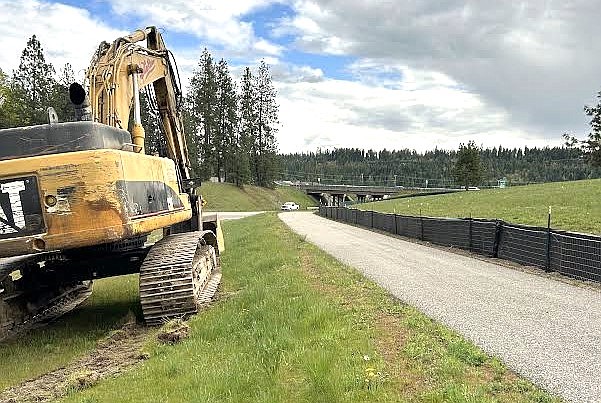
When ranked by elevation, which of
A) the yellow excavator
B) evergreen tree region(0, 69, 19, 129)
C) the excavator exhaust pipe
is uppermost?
evergreen tree region(0, 69, 19, 129)

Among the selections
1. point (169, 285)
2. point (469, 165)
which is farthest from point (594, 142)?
point (169, 285)

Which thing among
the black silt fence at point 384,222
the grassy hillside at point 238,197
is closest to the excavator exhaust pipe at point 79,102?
the black silt fence at point 384,222

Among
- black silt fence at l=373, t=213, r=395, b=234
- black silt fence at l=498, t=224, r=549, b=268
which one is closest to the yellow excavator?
black silt fence at l=498, t=224, r=549, b=268

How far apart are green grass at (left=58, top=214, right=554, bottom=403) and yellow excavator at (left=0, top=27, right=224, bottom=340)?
1.29 meters

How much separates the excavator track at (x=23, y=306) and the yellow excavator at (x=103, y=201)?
0.02 m

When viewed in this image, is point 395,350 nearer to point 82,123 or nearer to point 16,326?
point 82,123

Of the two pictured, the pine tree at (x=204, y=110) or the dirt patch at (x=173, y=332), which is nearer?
the dirt patch at (x=173, y=332)

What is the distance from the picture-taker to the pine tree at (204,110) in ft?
269

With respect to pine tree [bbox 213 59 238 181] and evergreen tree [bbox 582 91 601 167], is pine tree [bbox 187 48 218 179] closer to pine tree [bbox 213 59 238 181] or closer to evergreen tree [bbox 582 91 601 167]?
pine tree [bbox 213 59 238 181]

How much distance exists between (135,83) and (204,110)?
242 feet

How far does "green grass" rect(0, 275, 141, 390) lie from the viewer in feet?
25.3

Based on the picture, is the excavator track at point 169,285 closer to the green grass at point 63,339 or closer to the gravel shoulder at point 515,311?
the green grass at point 63,339

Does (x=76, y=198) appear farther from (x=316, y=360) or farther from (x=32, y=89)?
(x=32, y=89)

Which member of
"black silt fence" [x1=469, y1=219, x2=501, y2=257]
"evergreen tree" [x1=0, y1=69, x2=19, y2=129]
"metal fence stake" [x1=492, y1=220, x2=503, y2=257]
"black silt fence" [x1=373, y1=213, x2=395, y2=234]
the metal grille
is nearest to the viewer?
the metal grille
